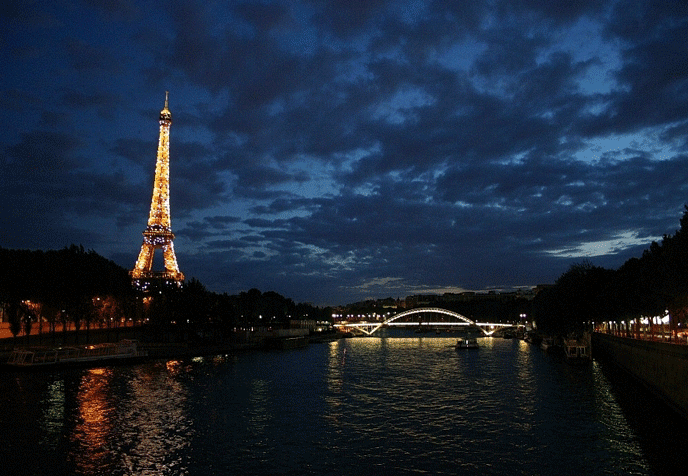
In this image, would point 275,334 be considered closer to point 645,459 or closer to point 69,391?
point 69,391

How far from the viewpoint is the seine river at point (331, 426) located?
22.6 m

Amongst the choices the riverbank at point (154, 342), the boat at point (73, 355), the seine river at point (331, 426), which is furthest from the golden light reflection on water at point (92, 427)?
the riverbank at point (154, 342)

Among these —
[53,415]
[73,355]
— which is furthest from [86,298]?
[53,415]

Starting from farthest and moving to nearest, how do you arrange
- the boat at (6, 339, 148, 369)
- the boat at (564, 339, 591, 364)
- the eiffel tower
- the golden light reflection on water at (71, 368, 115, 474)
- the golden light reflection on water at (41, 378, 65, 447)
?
the eiffel tower → the boat at (564, 339, 591, 364) → the boat at (6, 339, 148, 369) → the golden light reflection on water at (41, 378, 65, 447) → the golden light reflection on water at (71, 368, 115, 474)

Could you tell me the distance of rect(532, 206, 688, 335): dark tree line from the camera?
35.7 m

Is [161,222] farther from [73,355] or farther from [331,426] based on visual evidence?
[331,426]

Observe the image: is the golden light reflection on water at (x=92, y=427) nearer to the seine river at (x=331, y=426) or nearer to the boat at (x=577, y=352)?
the seine river at (x=331, y=426)

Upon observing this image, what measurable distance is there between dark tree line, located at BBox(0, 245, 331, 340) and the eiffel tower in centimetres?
957

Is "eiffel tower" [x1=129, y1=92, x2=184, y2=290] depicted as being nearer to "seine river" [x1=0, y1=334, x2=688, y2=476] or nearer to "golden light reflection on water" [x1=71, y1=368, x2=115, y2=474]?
"seine river" [x1=0, y1=334, x2=688, y2=476]

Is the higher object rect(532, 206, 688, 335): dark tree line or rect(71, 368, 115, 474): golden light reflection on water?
rect(532, 206, 688, 335): dark tree line

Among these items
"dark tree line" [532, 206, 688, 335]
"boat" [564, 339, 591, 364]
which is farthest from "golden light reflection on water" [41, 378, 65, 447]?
"boat" [564, 339, 591, 364]

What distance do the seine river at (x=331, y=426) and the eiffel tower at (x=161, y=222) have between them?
2395 inches

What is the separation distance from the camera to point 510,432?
28.4 m

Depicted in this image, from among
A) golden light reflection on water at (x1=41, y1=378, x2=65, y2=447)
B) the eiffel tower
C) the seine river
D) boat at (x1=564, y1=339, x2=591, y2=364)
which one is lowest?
the seine river
